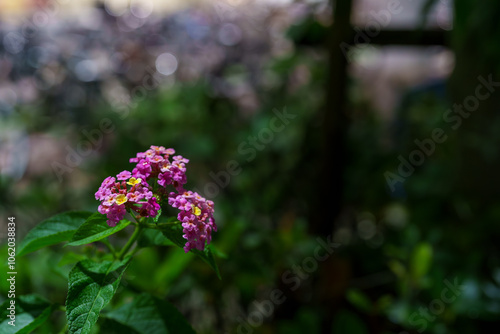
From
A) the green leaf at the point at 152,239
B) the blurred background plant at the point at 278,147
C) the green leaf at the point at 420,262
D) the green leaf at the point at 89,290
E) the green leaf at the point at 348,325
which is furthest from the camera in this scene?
the blurred background plant at the point at 278,147

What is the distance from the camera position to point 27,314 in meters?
0.60

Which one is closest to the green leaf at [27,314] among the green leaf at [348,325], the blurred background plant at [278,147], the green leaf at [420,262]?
the blurred background plant at [278,147]

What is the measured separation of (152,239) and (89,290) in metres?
0.11

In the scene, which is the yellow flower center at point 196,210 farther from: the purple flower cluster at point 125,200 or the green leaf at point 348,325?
the green leaf at point 348,325

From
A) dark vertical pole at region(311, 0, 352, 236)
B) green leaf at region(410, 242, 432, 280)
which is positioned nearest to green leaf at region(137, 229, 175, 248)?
green leaf at region(410, 242, 432, 280)

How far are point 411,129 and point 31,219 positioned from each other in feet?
3.73

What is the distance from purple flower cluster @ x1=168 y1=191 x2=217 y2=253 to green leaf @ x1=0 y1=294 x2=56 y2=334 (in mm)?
186

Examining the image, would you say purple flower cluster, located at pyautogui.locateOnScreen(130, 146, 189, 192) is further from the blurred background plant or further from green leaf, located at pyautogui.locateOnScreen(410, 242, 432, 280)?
green leaf, located at pyautogui.locateOnScreen(410, 242, 432, 280)

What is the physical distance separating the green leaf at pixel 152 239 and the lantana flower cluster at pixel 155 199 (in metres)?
0.05

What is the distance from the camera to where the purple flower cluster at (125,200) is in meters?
0.53

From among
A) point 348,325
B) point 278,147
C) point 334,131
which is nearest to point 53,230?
point 348,325

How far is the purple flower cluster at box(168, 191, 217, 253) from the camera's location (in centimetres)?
53

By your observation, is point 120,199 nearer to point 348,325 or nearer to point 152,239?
point 152,239

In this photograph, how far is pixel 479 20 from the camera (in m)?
1.24
